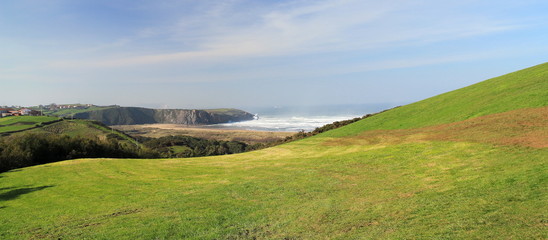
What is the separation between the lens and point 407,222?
11062 mm

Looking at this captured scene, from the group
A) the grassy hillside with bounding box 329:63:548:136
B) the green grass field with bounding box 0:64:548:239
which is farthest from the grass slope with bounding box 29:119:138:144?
the grassy hillside with bounding box 329:63:548:136

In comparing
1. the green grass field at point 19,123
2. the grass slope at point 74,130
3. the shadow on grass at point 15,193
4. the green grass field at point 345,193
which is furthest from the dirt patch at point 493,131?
the green grass field at point 19,123

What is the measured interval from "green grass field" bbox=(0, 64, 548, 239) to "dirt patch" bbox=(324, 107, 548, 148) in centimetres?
11

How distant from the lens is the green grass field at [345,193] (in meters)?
11.1

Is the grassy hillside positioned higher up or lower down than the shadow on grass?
higher up

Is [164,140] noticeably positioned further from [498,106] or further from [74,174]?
[498,106]

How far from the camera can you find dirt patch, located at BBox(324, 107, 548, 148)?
776 inches

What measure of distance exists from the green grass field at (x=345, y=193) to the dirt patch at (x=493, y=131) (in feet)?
0.36

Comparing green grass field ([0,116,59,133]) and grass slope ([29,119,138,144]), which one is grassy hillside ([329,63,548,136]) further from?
green grass field ([0,116,59,133])

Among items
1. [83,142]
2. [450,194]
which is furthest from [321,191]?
[83,142]

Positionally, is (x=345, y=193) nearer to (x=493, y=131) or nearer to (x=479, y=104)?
(x=493, y=131)

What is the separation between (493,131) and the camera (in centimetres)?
2302

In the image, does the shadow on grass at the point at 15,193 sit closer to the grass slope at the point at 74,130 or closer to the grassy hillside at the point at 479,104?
the grassy hillside at the point at 479,104

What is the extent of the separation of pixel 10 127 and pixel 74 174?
114077 millimetres
